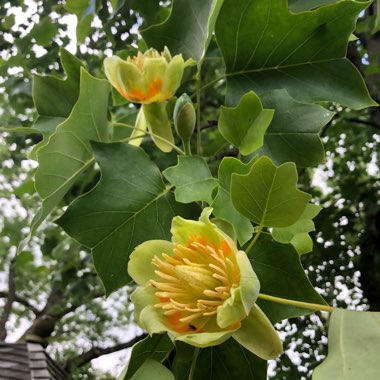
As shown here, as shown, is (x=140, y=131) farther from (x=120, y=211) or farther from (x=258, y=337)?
(x=258, y=337)

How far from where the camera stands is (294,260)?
1.68 feet

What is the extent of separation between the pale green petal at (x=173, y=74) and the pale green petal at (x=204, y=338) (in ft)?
1.12

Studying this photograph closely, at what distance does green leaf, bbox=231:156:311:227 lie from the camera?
0.44 m

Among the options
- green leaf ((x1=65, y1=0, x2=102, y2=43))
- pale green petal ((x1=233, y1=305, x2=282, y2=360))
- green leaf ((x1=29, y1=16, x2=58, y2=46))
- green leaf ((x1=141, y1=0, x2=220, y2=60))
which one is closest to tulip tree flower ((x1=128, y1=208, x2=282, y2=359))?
pale green petal ((x1=233, y1=305, x2=282, y2=360))

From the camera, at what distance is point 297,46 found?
0.63 meters

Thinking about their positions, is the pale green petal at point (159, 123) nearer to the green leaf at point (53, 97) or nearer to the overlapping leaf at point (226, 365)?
the green leaf at point (53, 97)

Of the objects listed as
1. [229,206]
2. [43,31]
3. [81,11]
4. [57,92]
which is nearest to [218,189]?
[229,206]

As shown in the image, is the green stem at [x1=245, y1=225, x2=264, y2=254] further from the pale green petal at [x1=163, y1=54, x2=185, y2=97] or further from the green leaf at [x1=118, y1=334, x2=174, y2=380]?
the pale green petal at [x1=163, y1=54, x2=185, y2=97]

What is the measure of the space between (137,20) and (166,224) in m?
1.51

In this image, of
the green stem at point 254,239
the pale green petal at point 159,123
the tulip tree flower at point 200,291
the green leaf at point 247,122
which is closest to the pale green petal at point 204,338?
the tulip tree flower at point 200,291

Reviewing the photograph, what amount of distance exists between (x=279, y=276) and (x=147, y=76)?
29cm

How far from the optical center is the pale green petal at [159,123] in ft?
2.21

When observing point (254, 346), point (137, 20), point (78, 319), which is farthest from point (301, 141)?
point (78, 319)

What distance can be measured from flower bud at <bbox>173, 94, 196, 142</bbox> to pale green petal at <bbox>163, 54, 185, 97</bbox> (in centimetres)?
3
